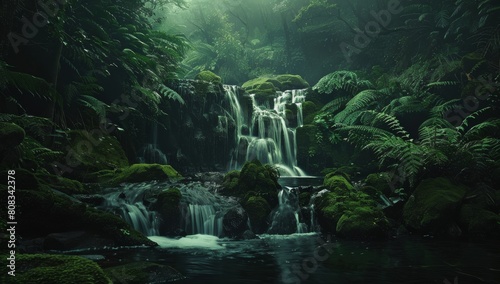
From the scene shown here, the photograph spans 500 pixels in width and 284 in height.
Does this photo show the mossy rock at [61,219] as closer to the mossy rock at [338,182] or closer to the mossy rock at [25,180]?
the mossy rock at [25,180]

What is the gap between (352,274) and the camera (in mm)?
5059

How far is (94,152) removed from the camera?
1159 cm

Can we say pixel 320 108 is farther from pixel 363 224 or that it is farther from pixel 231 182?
pixel 363 224

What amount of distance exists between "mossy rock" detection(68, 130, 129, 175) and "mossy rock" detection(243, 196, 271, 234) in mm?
5062

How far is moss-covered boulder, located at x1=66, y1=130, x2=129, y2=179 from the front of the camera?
35.1ft

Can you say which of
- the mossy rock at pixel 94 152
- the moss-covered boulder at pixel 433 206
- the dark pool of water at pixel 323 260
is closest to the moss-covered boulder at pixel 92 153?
the mossy rock at pixel 94 152

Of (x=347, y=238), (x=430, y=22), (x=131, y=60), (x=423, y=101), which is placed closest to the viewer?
(x=347, y=238)

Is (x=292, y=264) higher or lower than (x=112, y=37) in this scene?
lower

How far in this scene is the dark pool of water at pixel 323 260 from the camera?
4898mm

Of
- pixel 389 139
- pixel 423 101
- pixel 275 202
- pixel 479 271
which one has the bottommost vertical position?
pixel 479 271

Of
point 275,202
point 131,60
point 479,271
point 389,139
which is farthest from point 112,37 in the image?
point 479,271

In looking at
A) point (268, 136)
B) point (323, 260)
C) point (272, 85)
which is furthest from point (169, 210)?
point (272, 85)

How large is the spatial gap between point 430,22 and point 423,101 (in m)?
5.13

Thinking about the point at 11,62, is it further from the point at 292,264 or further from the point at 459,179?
the point at 459,179
